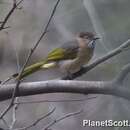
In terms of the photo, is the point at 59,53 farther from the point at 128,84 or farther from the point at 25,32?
the point at 25,32

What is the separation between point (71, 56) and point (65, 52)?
0.04m

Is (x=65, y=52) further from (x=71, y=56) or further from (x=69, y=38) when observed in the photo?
(x=69, y=38)

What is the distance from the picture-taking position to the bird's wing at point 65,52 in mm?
2923

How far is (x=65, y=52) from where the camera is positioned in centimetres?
300

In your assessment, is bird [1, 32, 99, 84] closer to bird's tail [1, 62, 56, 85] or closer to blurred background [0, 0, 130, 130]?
bird's tail [1, 62, 56, 85]

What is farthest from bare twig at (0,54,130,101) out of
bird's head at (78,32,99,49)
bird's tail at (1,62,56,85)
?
bird's head at (78,32,99,49)

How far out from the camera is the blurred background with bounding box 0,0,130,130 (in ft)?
10.8

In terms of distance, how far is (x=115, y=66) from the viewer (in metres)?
3.27

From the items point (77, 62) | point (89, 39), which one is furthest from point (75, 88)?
point (89, 39)

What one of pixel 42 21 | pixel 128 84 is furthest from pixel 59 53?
pixel 42 21

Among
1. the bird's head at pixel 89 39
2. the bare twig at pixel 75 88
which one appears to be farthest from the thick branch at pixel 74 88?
the bird's head at pixel 89 39

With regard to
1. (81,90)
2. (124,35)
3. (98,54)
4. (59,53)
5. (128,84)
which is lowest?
(81,90)

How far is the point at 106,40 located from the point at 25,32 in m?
0.99

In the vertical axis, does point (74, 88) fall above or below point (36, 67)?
below
